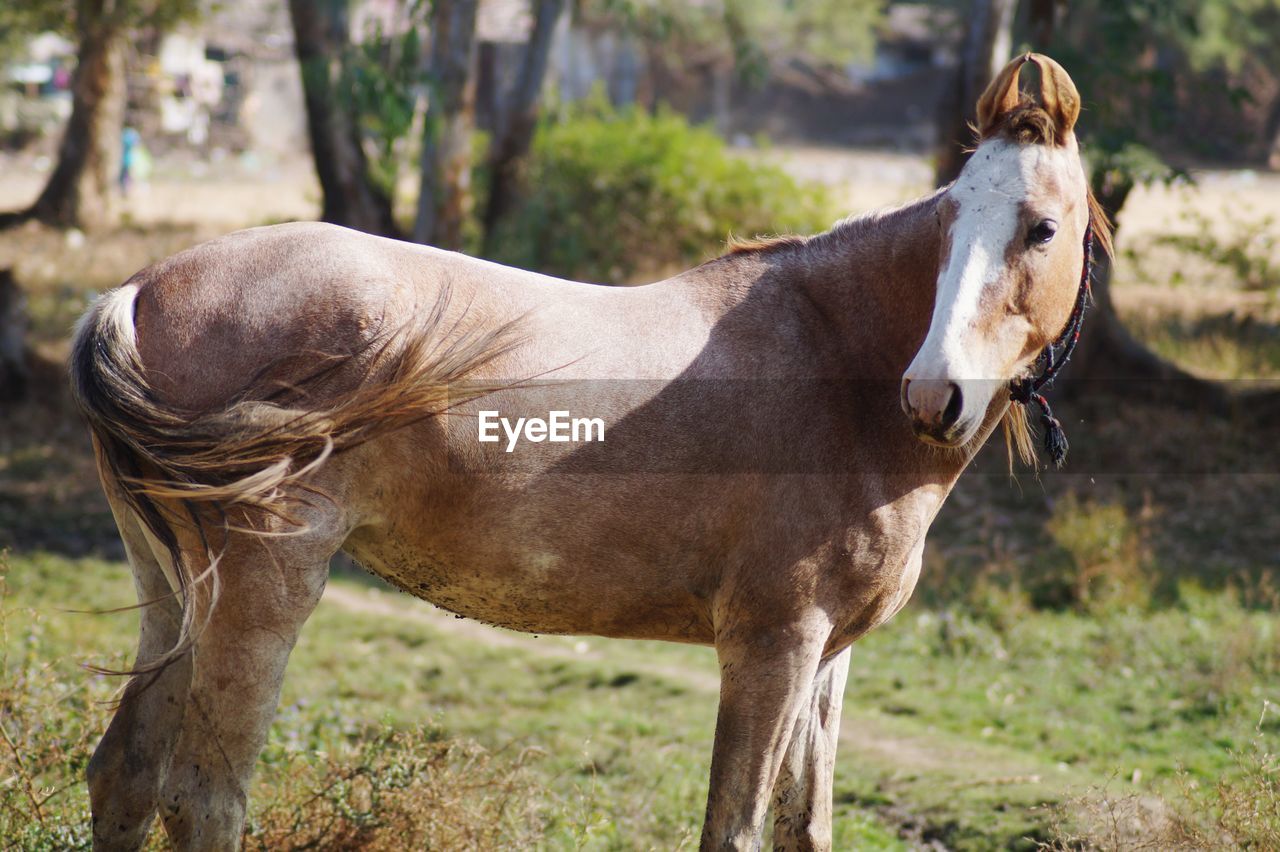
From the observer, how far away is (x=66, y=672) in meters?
5.39

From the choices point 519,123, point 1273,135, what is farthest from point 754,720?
point 1273,135

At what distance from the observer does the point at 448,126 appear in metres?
11.1

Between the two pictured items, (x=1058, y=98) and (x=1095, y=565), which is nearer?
(x=1058, y=98)

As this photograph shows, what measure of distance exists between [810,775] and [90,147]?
59.1 ft

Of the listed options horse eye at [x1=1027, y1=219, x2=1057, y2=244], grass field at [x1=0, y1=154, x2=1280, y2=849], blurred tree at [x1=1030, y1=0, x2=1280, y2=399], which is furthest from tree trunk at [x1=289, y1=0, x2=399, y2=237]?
horse eye at [x1=1027, y1=219, x2=1057, y2=244]

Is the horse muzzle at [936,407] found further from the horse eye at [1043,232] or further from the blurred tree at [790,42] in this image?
the blurred tree at [790,42]

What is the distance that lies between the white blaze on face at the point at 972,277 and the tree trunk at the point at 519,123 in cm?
1134

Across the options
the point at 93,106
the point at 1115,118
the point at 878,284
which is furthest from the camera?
the point at 93,106

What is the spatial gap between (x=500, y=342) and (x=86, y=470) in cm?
771

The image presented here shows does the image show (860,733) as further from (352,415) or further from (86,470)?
(86,470)

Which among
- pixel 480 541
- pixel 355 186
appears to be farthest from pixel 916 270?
pixel 355 186

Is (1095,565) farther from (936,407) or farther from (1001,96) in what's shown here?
(936,407)

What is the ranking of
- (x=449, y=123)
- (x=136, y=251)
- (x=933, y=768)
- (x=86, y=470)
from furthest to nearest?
1. (x=136, y=251)
2. (x=449, y=123)
3. (x=86, y=470)
4. (x=933, y=768)

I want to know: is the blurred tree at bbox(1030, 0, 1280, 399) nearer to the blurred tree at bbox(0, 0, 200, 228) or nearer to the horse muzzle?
the horse muzzle
